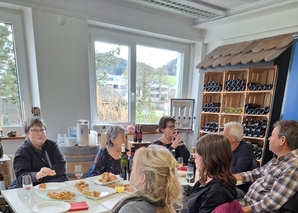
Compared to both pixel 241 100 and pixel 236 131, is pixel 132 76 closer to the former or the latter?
pixel 241 100

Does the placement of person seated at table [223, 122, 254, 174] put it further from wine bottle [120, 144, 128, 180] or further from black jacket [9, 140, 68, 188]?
black jacket [9, 140, 68, 188]

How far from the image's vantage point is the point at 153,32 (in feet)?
11.4

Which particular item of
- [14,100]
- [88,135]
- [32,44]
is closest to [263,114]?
[88,135]

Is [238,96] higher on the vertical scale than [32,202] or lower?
higher

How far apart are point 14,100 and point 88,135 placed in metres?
1.13

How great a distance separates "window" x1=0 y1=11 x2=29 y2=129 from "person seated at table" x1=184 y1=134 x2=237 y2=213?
2519 mm

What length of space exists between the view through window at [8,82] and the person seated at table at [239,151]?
8.71 feet

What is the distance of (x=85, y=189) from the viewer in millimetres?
1575

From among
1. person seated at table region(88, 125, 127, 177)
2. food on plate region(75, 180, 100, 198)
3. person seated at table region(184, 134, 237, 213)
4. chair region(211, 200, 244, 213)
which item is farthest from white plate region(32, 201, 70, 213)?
chair region(211, 200, 244, 213)

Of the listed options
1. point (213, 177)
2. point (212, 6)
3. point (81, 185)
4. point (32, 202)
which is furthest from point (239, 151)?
point (212, 6)

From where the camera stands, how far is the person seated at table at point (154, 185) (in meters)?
0.92

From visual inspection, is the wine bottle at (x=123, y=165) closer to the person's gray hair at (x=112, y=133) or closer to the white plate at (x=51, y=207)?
the person's gray hair at (x=112, y=133)

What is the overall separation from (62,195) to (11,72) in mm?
2060

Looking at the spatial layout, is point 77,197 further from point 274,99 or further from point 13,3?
point 274,99
